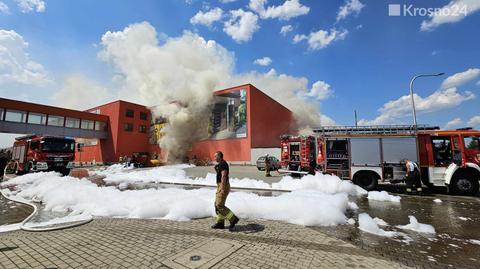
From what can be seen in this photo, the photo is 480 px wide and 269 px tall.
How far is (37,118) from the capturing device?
3219 centimetres

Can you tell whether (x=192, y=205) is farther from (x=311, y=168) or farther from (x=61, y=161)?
(x=61, y=161)

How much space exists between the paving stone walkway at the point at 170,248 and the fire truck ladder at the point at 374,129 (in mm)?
7812

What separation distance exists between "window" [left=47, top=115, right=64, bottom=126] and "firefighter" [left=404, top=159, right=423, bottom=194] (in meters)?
41.4

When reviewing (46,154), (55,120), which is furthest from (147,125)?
(46,154)

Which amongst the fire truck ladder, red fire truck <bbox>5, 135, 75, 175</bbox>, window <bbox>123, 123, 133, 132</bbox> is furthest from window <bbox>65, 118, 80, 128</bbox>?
the fire truck ladder

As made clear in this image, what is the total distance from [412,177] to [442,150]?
1.96 meters

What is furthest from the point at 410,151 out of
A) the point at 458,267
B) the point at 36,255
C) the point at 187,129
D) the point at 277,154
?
the point at 187,129

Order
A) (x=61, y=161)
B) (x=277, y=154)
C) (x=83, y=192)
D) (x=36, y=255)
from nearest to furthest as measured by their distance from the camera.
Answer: (x=36, y=255) < (x=83, y=192) < (x=61, y=161) < (x=277, y=154)

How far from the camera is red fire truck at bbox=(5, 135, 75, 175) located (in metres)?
15.6

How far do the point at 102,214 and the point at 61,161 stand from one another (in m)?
13.6

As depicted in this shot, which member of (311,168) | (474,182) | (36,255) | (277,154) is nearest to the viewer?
(36,255)

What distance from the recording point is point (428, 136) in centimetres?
1014

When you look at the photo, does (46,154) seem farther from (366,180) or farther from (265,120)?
(265,120)

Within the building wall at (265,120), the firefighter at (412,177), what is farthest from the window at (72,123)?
the firefighter at (412,177)
